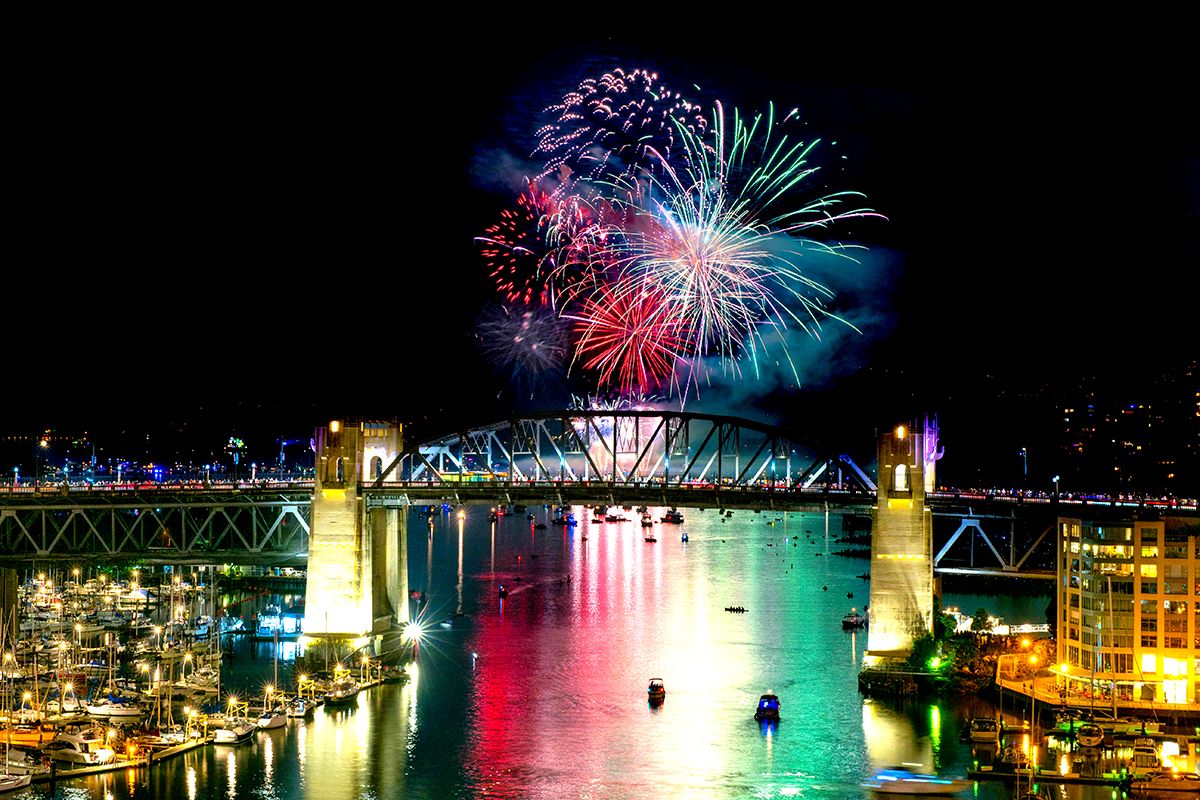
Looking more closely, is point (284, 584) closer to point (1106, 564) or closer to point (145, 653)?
point (145, 653)

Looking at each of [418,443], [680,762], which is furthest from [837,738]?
[418,443]

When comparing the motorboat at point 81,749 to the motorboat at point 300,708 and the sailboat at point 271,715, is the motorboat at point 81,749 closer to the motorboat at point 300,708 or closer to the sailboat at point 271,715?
the sailboat at point 271,715

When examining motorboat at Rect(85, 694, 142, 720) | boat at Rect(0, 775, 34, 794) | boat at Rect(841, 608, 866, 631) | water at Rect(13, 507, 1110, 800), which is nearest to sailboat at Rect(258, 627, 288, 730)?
water at Rect(13, 507, 1110, 800)

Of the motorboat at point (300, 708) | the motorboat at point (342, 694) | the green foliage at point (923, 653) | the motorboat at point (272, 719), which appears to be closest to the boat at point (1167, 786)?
the green foliage at point (923, 653)

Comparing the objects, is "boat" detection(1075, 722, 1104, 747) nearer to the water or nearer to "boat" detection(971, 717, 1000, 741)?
"boat" detection(971, 717, 1000, 741)

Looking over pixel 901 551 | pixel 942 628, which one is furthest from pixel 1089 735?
pixel 901 551

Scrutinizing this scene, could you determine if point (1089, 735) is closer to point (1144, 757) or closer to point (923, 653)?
point (1144, 757)

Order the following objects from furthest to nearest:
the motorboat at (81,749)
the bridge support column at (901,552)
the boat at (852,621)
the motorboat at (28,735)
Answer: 1. the boat at (852,621)
2. the bridge support column at (901,552)
3. the motorboat at (28,735)
4. the motorboat at (81,749)
